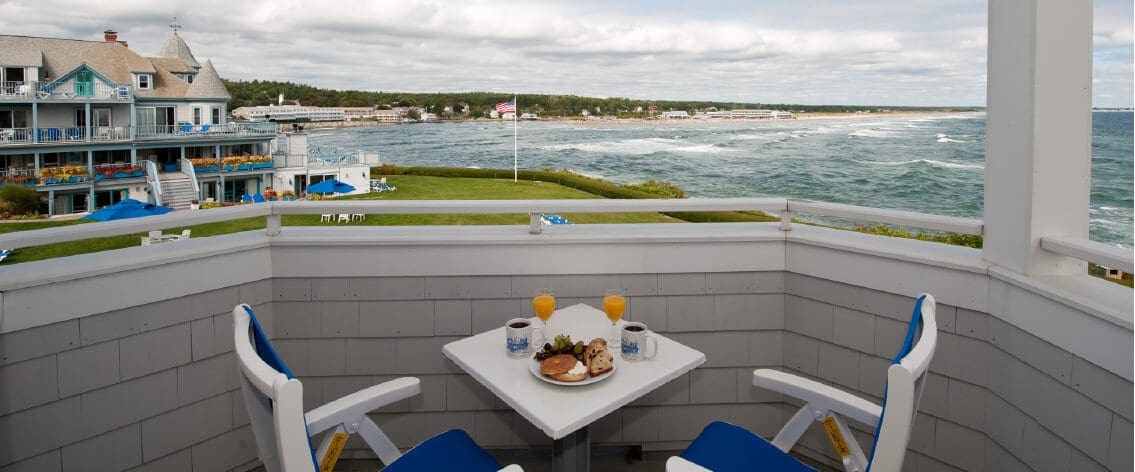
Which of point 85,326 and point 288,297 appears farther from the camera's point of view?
point 288,297

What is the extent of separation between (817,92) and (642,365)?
494 cm

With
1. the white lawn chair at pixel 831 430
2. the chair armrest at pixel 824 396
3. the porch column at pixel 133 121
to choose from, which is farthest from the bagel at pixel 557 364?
the porch column at pixel 133 121

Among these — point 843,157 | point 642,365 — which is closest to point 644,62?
point 843,157

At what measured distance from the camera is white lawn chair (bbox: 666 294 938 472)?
3.45ft

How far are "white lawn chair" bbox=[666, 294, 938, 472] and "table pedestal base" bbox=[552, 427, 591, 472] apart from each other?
0.25m

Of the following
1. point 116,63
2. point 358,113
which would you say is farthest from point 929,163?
point 116,63

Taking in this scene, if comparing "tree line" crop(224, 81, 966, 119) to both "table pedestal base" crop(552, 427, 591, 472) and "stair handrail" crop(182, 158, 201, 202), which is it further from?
"table pedestal base" crop(552, 427, 591, 472)

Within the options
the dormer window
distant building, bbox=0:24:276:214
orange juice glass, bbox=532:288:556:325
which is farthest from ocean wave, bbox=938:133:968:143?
the dormer window

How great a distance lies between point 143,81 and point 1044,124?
20.3 ft

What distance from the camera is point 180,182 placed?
5.08m

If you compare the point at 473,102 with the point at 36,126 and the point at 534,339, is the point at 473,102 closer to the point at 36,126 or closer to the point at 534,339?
the point at 36,126

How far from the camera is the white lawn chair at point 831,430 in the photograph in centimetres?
105

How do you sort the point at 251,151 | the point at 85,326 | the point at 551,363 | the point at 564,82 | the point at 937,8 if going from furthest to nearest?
1. the point at 564,82
2. the point at 251,151
3. the point at 937,8
4. the point at 85,326
5. the point at 551,363

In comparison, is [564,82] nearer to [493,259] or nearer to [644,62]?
[644,62]
